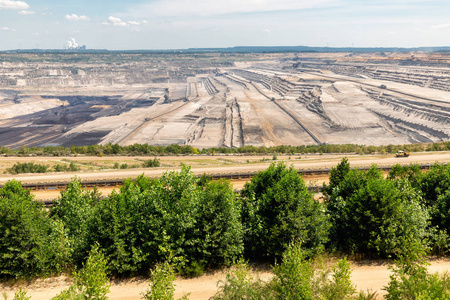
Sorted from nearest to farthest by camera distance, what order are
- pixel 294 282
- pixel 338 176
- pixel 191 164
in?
pixel 294 282 < pixel 338 176 < pixel 191 164

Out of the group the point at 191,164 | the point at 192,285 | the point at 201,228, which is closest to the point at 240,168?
the point at 191,164

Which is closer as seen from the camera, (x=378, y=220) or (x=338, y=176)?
(x=378, y=220)

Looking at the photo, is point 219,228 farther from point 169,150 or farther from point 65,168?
point 169,150

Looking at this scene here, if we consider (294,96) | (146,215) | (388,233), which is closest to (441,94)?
(294,96)

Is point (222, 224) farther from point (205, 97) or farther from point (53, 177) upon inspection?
point (205, 97)

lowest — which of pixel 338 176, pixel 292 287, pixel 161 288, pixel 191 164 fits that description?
pixel 191 164

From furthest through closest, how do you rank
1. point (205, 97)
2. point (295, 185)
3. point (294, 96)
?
1. point (205, 97)
2. point (294, 96)
3. point (295, 185)
